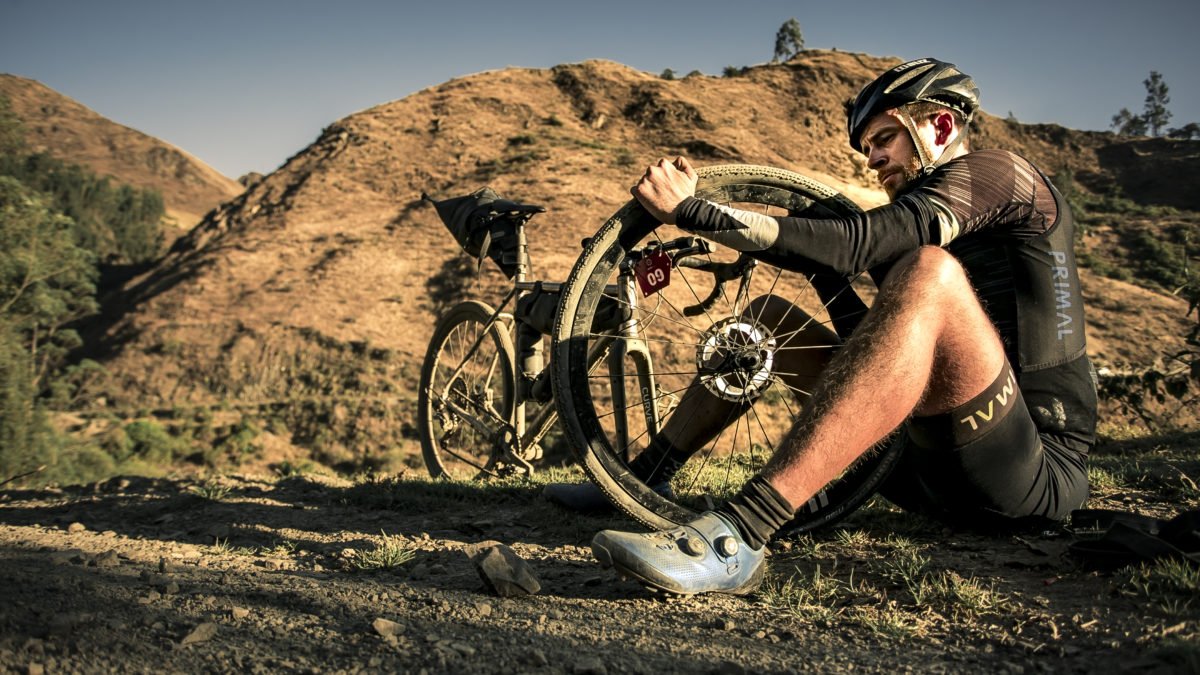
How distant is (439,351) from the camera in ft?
16.4

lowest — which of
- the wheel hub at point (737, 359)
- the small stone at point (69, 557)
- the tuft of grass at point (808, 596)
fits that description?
the small stone at point (69, 557)

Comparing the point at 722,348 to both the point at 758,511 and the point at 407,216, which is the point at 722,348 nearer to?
the point at 758,511

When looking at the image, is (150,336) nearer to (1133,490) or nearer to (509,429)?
(509,429)

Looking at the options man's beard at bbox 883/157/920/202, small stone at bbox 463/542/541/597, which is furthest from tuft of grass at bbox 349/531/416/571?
man's beard at bbox 883/157/920/202

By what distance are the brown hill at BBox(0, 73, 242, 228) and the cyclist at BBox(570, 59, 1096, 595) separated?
270ft

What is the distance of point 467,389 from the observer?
4680 millimetres

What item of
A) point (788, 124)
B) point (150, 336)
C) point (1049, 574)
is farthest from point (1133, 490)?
point (788, 124)

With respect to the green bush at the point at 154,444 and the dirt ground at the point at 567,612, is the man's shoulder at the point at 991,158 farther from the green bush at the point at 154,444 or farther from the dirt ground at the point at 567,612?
the green bush at the point at 154,444

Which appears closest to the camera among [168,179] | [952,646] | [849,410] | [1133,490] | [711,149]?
[952,646]

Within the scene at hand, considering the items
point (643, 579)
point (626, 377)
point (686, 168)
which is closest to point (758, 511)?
point (643, 579)

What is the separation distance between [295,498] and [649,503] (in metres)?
2.32

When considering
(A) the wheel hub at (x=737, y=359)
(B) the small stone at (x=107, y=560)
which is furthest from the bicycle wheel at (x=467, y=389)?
(B) the small stone at (x=107, y=560)

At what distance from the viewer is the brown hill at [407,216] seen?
16.2 meters

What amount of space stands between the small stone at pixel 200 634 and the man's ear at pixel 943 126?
2.44 meters
